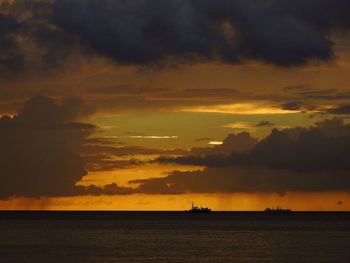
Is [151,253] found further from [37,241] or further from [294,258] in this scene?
[37,241]

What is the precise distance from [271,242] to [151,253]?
40533mm

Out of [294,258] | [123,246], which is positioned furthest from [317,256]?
[123,246]

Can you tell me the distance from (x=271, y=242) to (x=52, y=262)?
65.0 metres

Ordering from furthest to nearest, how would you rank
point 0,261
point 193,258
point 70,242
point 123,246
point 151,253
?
1. point 70,242
2. point 123,246
3. point 151,253
4. point 193,258
5. point 0,261

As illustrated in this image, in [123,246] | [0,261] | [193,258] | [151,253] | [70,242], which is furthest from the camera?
[70,242]

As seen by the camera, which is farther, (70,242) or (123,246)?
(70,242)

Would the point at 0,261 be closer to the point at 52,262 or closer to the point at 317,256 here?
the point at 52,262

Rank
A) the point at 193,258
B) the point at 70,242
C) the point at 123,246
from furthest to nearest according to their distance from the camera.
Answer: the point at 70,242, the point at 123,246, the point at 193,258

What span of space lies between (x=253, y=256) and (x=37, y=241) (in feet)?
195

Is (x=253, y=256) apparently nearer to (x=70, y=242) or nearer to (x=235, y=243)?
(x=235, y=243)

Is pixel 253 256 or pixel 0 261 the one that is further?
pixel 253 256

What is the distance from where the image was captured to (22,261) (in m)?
128

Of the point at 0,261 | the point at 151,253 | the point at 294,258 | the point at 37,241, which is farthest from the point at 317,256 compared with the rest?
the point at 37,241

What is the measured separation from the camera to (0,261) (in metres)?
126
